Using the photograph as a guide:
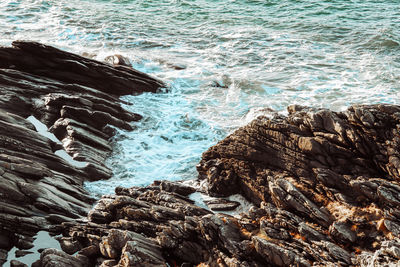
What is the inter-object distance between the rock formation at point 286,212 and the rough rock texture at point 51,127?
1.02m

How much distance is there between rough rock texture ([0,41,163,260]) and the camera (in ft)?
36.4

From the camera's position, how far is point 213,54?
27.2m

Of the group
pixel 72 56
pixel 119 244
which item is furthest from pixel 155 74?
pixel 119 244

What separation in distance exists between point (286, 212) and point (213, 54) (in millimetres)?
19055

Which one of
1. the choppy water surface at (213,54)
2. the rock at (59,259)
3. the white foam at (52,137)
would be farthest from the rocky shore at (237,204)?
the choppy water surface at (213,54)

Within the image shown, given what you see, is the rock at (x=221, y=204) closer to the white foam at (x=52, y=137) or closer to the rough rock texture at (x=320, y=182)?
the rough rock texture at (x=320, y=182)

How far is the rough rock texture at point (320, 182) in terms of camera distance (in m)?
8.52

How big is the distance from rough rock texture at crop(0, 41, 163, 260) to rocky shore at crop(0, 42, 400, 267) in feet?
Answer: 0.15

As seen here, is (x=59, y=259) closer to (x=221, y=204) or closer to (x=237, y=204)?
(x=221, y=204)

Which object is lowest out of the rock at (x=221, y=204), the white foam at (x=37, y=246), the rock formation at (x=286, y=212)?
the rock at (x=221, y=204)

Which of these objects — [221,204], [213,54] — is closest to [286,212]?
[221,204]

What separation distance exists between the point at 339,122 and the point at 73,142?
9.76 meters

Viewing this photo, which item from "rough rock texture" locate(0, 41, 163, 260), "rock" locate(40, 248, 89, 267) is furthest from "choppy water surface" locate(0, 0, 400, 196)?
"rock" locate(40, 248, 89, 267)

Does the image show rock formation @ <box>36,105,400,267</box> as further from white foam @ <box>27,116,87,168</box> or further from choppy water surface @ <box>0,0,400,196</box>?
choppy water surface @ <box>0,0,400,196</box>
